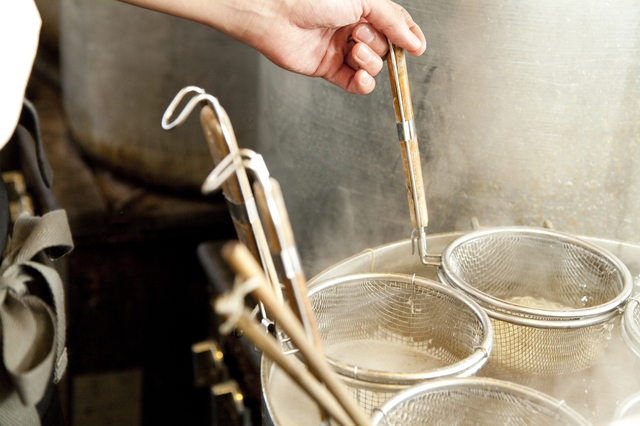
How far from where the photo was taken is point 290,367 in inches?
12.4

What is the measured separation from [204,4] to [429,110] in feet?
1.42

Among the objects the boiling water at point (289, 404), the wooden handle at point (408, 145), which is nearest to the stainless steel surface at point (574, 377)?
the boiling water at point (289, 404)

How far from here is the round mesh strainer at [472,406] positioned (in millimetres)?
504

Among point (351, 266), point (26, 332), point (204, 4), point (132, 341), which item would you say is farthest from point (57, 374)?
point (132, 341)

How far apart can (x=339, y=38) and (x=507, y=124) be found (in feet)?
1.15

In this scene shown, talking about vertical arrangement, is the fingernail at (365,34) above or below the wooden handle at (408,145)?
above

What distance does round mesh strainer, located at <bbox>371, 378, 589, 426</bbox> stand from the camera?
0.50m

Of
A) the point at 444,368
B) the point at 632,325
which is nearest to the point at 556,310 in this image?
the point at 632,325

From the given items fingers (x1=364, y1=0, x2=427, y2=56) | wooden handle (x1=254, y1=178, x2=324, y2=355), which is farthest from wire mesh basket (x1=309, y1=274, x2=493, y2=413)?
fingers (x1=364, y1=0, x2=427, y2=56)

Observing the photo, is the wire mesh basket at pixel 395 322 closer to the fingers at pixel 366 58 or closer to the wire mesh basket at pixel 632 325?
the wire mesh basket at pixel 632 325

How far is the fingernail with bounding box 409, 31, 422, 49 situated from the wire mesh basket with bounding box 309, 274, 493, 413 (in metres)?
0.36

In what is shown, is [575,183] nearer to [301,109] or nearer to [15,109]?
[301,109]

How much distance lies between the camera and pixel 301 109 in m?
1.14

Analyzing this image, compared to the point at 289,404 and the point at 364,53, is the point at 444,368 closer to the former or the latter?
the point at 289,404
